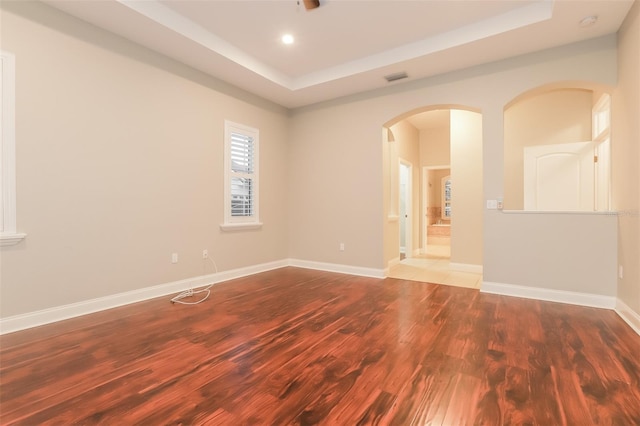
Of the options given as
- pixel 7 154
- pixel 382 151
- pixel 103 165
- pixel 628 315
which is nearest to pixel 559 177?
pixel 628 315

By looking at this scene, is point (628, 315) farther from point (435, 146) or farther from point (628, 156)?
point (435, 146)

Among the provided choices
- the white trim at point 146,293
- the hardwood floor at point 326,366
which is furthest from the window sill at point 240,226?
the hardwood floor at point 326,366

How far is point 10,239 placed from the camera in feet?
8.44

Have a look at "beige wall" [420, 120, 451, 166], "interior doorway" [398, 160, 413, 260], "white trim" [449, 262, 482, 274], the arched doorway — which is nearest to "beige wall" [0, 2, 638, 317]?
the arched doorway

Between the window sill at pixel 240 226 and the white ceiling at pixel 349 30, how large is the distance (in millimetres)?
2229

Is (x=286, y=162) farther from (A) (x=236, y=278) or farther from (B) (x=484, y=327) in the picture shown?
(B) (x=484, y=327)

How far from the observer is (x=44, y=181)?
279 centimetres

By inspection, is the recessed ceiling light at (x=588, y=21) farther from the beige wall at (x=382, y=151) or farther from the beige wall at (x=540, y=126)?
the beige wall at (x=540, y=126)

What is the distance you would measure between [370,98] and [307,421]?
4631mm

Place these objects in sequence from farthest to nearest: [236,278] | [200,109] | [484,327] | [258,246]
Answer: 1. [258,246]
2. [236,278]
3. [200,109]
4. [484,327]

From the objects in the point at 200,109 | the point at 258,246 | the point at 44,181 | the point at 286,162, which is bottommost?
the point at 258,246

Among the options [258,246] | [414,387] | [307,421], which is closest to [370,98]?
[258,246]

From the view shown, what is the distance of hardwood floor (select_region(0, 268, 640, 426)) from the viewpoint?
1.55m

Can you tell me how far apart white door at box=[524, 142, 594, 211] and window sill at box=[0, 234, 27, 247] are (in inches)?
257
